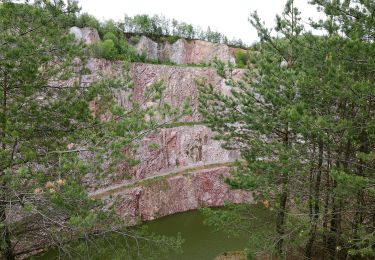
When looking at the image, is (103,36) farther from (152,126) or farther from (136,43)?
(152,126)

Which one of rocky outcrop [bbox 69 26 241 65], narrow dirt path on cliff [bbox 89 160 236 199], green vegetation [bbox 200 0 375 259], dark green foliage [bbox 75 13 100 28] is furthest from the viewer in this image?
rocky outcrop [bbox 69 26 241 65]

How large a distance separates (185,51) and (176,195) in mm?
11085

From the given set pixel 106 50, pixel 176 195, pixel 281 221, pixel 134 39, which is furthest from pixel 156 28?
pixel 281 221

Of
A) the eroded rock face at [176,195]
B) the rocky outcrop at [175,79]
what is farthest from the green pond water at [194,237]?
the rocky outcrop at [175,79]

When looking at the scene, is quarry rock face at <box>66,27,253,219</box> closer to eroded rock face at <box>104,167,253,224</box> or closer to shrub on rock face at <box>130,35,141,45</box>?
eroded rock face at <box>104,167,253,224</box>

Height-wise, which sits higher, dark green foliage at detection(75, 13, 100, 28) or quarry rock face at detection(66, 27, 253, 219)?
dark green foliage at detection(75, 13, 100, 28)

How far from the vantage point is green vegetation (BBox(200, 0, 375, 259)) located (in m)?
4.82

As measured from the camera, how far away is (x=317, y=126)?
500 centimetres

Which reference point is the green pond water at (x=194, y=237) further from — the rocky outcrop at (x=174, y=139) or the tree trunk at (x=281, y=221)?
the rocky outcrop at (x=174, y=139)

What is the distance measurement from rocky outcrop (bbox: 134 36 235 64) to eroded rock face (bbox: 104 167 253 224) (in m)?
8.80

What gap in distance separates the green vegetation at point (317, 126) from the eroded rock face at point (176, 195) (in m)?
6.46

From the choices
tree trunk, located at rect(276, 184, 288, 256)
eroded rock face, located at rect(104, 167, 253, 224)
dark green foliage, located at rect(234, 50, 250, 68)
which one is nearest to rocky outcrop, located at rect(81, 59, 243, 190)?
eroded rock face, located at rect(104, 167, 253, 224)

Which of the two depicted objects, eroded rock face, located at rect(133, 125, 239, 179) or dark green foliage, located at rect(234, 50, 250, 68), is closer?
eroded rock face, located at rect(133, 125, 239, 179)

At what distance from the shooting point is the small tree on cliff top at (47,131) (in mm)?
4203
